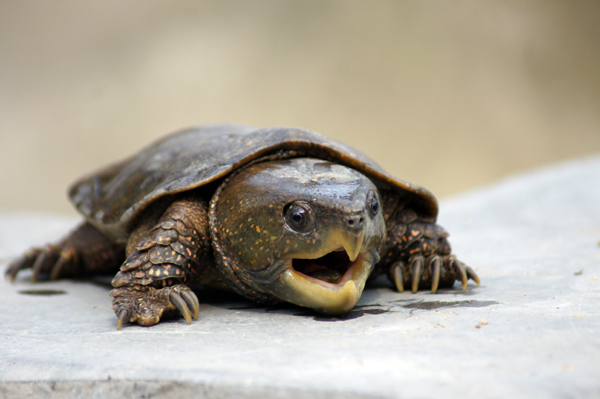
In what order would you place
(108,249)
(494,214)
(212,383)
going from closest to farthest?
(212,383) < (108,249) < (494,214)

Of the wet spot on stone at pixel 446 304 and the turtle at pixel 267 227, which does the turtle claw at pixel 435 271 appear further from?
the wet spot on stone at pixel 446 304

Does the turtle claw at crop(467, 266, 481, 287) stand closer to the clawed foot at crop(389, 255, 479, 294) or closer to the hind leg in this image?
the clawed foot at crop(389, 255, 479, 294)

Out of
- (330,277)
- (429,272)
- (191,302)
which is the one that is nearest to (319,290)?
(330,277)

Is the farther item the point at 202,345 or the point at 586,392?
the point at 202,345

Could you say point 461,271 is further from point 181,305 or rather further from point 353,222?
point 181,305

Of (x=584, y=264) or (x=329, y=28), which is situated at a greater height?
(x=329, y=28)

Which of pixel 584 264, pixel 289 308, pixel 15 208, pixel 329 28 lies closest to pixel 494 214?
pixel 584 264

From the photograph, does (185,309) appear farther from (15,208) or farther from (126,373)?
(15,208)
